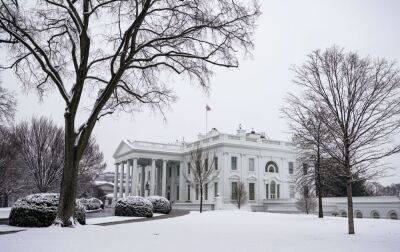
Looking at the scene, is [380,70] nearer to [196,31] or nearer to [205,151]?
[196,31]

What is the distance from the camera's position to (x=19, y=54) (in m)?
16.8

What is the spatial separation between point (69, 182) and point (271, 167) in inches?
1981

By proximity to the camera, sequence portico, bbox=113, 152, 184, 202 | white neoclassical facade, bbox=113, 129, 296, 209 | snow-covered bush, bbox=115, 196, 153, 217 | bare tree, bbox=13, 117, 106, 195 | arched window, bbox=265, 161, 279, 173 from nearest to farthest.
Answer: snow-covered bush, bbox=115, 196, 153, 217, bare tree, bbox=13, 117, 106, 195, white neoclassical facade, bbox=113, 129, 296, 209, arched window, bbox=265, 161, 279, 173, portico, bbox=113, 152, 184, 202

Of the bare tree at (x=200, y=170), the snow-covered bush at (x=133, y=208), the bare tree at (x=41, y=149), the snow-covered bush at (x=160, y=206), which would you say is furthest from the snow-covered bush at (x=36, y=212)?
the bare tree at (x=200, y=170)

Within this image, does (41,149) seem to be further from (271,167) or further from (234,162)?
(271,167)

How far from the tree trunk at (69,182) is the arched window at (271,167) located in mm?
49258

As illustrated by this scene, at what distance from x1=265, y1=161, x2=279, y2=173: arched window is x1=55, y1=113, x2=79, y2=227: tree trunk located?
1939 inches

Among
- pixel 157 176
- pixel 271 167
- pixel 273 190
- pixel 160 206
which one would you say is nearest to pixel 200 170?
pixel 160 206

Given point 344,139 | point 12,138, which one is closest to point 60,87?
point 344,139

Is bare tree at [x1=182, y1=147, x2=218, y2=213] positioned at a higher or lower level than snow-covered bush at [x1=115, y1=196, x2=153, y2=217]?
higher

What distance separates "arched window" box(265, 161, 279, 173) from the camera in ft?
204

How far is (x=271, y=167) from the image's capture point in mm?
62531

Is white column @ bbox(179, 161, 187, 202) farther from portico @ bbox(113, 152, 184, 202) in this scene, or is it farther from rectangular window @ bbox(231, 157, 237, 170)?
rectangular window @ bbox(231, 157, 237, 170)

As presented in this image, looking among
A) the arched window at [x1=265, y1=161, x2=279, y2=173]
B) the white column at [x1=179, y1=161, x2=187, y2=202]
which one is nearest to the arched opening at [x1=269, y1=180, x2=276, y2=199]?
the arched window at [x1=265, y1=161, x2=279, y2=173]
